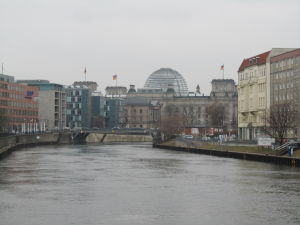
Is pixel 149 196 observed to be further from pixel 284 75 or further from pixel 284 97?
pixel 284 75

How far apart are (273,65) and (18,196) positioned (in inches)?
3817

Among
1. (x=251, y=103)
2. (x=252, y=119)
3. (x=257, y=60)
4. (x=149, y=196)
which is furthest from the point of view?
(x=251, y=103)

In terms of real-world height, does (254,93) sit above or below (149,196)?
above

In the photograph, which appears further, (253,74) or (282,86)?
(253,74)

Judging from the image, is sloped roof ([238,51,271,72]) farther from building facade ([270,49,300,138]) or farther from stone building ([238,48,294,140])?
building facade ([270,49,300,138])

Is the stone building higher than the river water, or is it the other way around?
the stone building

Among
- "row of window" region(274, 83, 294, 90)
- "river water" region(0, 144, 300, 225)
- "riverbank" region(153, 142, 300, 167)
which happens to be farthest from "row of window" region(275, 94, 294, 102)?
"river water" region(0, 144, 300, 225)

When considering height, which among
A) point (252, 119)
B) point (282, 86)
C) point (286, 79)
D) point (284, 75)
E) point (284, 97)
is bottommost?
point (252, 119)

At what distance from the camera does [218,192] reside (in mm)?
59000

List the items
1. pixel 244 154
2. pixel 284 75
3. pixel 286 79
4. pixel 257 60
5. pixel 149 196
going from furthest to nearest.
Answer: pixel 257 60 → pixel 284 75 → pixel 286 79 → pixel 244 154 → pixel 149 196

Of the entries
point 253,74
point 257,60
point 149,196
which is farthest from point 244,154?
point 149,196

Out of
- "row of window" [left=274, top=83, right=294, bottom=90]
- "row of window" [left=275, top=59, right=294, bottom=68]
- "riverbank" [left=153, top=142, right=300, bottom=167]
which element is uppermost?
"row of window" [left=275, top=59, right=294, bottom=68]

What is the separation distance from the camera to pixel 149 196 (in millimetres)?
56031

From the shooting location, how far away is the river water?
150 feet
